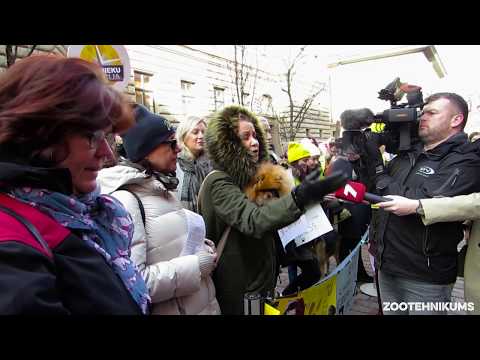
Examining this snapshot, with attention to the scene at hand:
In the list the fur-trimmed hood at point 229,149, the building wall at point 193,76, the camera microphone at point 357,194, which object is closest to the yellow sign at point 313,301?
the camera microphone at point 357,194

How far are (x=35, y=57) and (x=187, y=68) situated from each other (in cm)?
925

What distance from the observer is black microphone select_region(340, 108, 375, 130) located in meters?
2.13

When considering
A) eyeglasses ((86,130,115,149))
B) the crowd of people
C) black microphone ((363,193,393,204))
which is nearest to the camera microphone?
black microphone ((363,193,393,204))

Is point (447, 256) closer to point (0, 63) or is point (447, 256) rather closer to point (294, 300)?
point (294, 300)

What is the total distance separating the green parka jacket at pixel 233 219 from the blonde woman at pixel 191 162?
1.09 m

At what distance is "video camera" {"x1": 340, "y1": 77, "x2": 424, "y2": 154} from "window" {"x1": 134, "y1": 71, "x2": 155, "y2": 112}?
7.26 meters

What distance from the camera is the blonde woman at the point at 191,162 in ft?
9.94

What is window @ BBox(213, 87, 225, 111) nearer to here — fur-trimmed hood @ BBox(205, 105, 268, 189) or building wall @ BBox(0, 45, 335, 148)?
building wall @ BBox(0, 45, 335, 148)

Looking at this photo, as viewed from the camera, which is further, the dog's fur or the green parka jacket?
the dog's fur

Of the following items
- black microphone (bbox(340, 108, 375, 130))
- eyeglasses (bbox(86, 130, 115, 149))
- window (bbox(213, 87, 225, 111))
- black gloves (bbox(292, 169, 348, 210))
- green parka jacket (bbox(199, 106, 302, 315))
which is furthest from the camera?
window (bbox(213, 87, 225, 111))

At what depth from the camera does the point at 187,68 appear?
9445mm

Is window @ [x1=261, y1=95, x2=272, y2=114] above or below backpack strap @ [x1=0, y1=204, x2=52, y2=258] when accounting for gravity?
above

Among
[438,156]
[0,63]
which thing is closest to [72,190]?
[438,156]

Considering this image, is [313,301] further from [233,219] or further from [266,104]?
[266,104]
